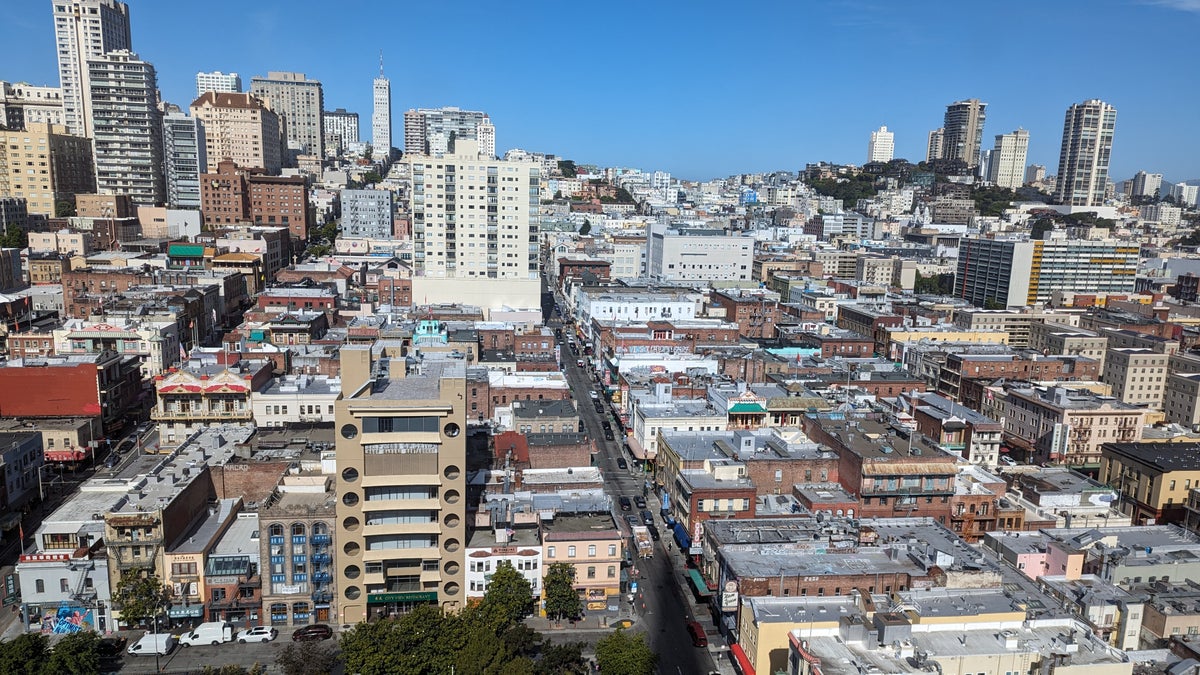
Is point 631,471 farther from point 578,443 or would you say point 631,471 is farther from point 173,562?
point 173,562

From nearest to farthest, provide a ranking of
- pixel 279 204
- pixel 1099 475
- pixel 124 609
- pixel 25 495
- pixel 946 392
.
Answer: pixel 124 609, pixel 25 495, pixel 1099 475, pixel 946 392, pixel 279 204

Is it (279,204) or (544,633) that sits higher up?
(279,204)

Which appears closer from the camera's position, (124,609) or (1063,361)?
(124,609)

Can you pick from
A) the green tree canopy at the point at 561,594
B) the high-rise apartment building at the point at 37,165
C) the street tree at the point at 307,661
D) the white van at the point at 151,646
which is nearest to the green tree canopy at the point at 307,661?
the street tree at the point at 307,661

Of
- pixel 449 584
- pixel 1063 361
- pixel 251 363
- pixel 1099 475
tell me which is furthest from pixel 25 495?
pixel 1063 361

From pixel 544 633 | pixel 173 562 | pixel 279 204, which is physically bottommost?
pixel 544 633

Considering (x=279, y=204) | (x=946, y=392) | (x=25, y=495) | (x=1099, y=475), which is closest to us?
(x=25, y=495)
